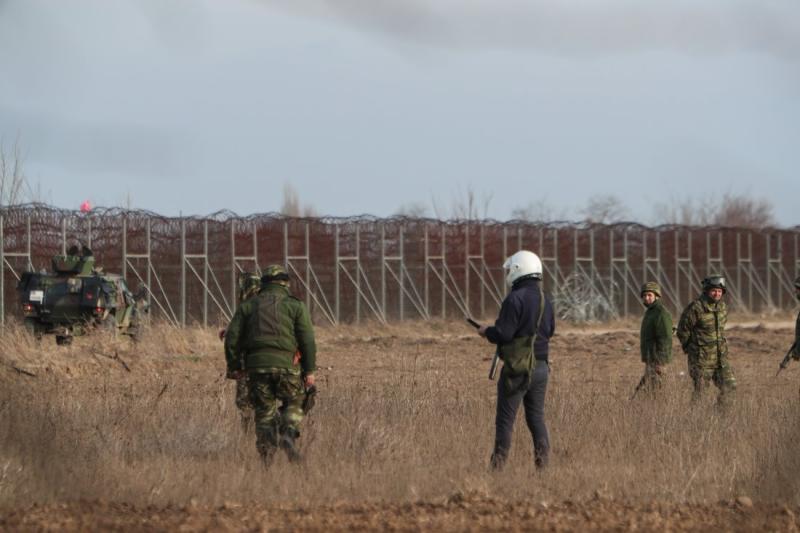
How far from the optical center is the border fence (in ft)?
98.5

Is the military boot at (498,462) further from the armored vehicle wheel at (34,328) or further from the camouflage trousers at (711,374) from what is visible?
the armored vehicle wheel at (34,328)

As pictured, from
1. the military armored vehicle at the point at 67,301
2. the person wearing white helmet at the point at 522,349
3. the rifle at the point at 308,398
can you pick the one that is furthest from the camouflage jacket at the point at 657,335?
the military armored vehicle at the point at 67,301

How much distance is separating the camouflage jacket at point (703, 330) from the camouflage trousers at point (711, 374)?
0.04 metres

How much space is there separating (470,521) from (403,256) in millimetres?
27452

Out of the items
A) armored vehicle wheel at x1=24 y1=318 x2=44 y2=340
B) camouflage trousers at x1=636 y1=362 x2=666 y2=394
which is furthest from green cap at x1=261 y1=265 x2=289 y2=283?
armored vehicle wheel at x1=24 y1=318 x2=44 y2=340

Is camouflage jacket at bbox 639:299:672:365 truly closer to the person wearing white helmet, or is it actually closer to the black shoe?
the person wearing white helmet

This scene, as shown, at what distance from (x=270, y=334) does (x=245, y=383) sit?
104cm

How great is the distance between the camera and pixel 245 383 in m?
10.7

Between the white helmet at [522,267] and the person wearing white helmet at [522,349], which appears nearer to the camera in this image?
the person wearing white helmet at [522,349]

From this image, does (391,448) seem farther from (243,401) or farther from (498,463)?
(243,401)

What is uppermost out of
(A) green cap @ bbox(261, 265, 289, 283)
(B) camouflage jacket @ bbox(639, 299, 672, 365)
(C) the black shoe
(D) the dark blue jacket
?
(A) green cap @ bbox(261, 265, 289, 283)

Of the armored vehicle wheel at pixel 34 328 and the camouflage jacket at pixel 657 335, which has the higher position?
the camouflage jacket at pixel 657 335

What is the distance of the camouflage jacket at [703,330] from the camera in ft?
42.3

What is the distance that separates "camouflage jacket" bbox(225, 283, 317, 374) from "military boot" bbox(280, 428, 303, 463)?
45cm
